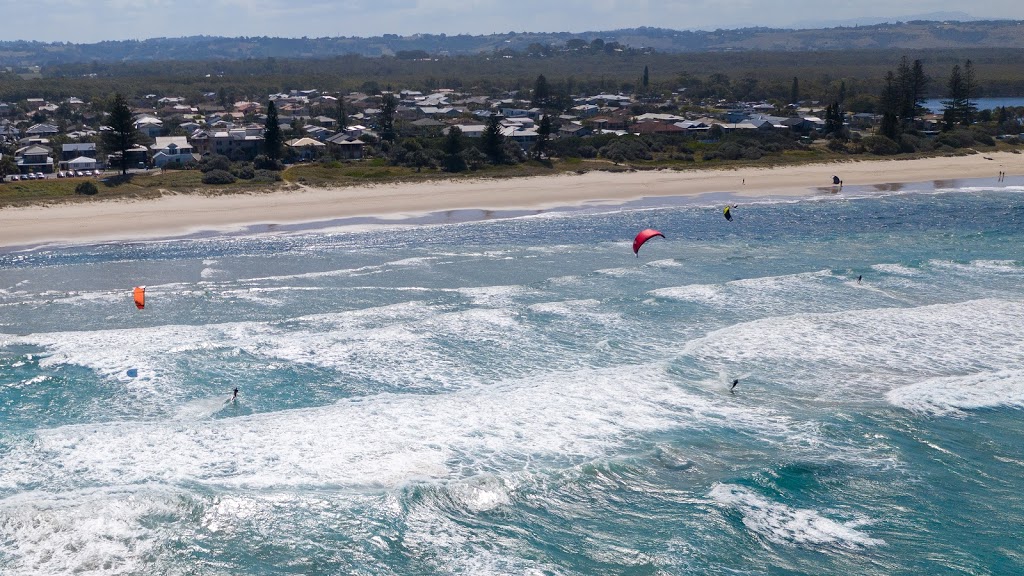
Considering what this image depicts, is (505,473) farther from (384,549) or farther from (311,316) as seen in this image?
(311,316)

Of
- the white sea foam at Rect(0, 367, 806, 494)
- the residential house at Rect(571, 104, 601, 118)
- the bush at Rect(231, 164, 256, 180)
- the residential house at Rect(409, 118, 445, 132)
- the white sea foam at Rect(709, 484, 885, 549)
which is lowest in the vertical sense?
the white sea foam at Rect(709, 484, 885, 549)

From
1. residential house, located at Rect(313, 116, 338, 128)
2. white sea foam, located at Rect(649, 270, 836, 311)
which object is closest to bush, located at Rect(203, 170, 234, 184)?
residential house, located at Rect(313, 116, 338, 128)

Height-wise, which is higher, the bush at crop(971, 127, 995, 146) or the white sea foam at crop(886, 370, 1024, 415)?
the bush at crop(971, 127, 995, 146)

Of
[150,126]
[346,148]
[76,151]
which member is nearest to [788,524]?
[346,148]

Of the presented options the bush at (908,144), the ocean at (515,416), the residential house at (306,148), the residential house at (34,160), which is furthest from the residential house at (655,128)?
the residential house at (34,160)

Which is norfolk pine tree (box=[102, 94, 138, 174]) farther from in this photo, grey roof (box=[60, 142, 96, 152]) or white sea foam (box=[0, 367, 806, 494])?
white sea foam (box=[0, 367, 806, 494])
